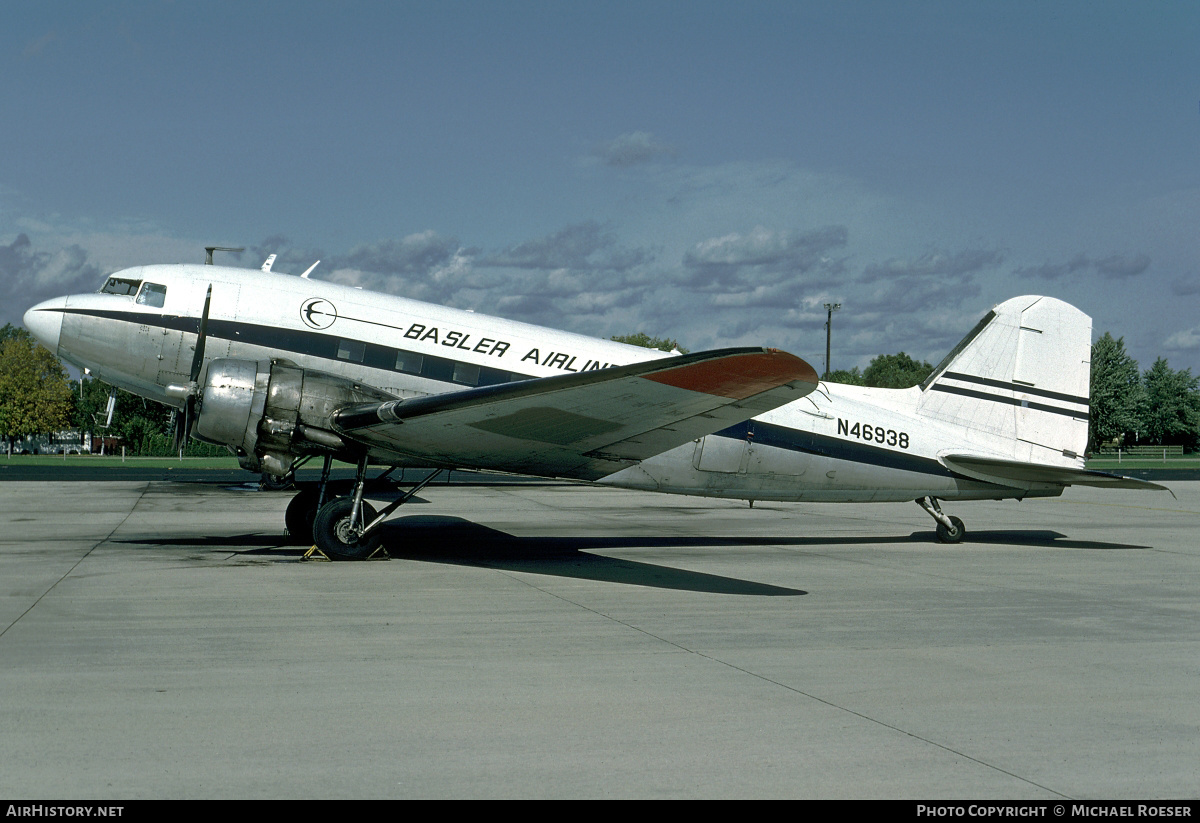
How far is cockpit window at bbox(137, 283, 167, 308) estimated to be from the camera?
42.3 ft

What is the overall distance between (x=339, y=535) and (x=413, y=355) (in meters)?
2.73

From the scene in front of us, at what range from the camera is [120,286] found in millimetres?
13094

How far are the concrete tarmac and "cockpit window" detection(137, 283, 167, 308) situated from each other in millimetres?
3489

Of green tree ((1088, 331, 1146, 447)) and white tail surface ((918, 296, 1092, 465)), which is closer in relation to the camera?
white tail surface ((918, 296, 1092, 465))

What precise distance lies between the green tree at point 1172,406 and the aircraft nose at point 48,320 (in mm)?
96441

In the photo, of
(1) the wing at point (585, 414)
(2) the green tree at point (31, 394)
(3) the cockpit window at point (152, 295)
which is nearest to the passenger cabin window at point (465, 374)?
(1) the wing at point (585, 414)

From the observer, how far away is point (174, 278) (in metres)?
13.1

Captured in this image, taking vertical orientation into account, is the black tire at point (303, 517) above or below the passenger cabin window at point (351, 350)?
below

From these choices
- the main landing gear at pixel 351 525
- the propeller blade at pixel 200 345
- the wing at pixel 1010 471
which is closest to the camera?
the main landing gear at pixel 351 525

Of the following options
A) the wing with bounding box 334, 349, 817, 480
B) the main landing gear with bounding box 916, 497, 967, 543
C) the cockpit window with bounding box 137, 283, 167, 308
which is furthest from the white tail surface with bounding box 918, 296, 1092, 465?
the cockpit window with bounding box 137, 283, 167, 308

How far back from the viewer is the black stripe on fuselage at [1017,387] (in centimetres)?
1557

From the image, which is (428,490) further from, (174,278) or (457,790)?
(457,790)

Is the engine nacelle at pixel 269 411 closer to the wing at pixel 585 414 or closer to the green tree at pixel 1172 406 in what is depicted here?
the wing at pixel 585 414

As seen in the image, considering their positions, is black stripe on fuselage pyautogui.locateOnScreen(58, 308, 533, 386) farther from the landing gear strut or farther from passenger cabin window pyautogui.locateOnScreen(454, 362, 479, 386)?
the landing gear strut
